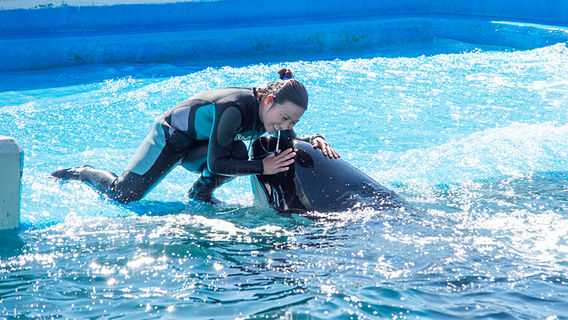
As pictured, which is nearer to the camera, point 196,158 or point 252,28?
point 196,158

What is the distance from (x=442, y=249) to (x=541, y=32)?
7.73 meters

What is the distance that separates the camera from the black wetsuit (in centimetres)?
399

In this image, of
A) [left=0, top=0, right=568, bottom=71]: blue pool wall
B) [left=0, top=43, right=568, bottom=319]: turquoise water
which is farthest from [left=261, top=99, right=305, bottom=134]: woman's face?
[left=0, top=0, right=568, bottom=71]: blue pool wall

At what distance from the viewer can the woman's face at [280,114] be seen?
377 cm

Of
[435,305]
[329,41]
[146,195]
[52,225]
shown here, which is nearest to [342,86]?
[329,41]

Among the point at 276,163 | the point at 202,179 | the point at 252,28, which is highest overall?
the point at 252,28

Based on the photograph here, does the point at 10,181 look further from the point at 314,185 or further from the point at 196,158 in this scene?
the point at 314,185

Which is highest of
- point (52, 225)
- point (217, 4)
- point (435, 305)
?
point (217, 4)

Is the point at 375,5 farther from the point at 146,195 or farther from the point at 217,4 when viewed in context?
the point at 146,195

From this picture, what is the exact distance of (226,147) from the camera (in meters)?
4.00

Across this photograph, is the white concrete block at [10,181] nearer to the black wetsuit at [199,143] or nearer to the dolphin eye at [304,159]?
the black wetsuit at [199,143]

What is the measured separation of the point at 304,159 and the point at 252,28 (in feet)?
20.6

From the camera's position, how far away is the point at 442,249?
142 inches

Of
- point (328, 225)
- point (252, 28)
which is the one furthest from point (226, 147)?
point (252, 28)
